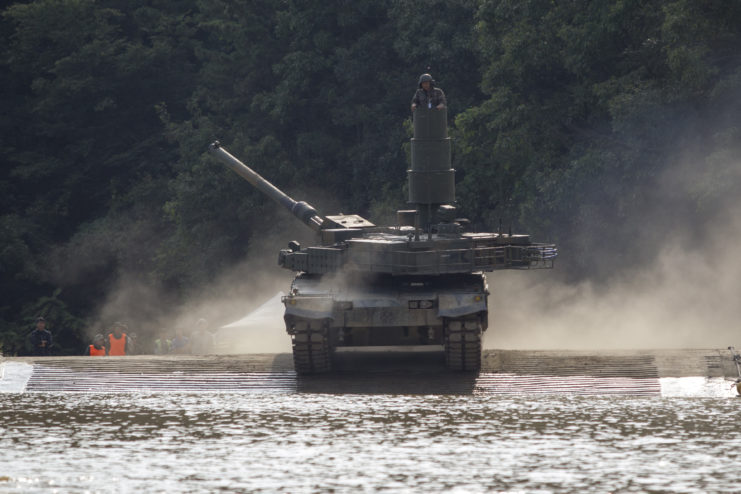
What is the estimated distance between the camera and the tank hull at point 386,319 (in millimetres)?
21547

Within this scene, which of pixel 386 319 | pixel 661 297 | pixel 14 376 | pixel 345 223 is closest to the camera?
pixel 386 319

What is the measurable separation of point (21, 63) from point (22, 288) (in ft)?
29.4

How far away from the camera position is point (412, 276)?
75.9 feet

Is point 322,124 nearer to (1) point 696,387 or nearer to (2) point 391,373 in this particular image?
(2) point 391,373

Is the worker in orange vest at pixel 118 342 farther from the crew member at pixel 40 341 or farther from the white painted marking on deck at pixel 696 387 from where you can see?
the white painted marking on deck at pixel 696 387

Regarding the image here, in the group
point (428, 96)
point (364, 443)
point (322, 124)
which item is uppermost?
point (322, 124)

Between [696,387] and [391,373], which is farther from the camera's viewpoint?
[391,373]

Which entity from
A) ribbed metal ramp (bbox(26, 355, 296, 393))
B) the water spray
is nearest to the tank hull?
ribbed metal ramp (bbox(26, 355, 296, 393))

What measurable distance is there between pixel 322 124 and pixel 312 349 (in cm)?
2834

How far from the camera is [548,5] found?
35875mm

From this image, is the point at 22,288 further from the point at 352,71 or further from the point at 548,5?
the point at 548,5

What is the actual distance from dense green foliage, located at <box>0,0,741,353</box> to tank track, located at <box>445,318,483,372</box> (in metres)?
10.8

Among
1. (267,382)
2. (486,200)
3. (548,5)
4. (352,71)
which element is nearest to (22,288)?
(352,71)

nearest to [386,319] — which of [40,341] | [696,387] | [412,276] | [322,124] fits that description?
[412,276]
